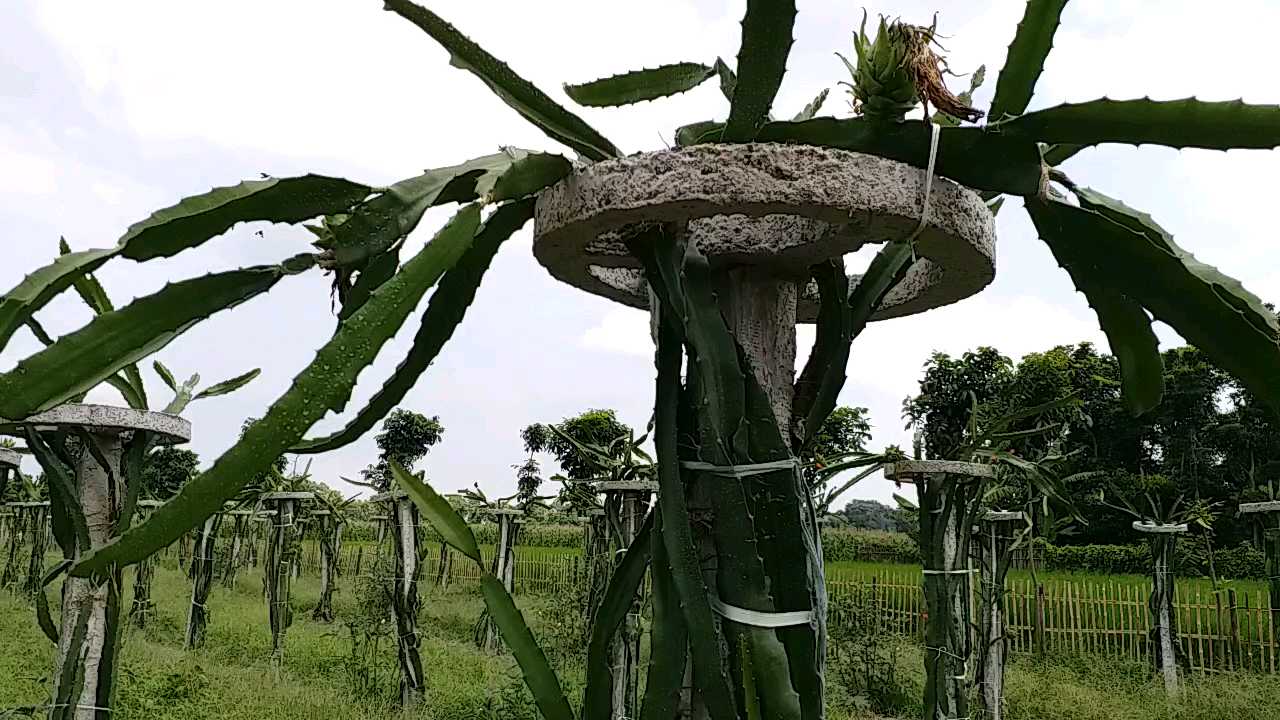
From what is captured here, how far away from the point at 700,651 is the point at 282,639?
5.19 m

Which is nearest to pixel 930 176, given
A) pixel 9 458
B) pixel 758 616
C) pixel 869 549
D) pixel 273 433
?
pixel 758 616

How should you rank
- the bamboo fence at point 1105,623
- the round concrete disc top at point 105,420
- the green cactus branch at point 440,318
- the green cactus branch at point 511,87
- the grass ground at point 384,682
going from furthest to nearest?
the bamboo fence at point 1105,623
the grass ground at point 384,682
the round concrete disc top at point 105,420
the green cactus branch at point 440,318
the green cactus branch at point 511,87

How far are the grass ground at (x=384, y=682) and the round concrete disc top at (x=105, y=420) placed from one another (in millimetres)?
2168

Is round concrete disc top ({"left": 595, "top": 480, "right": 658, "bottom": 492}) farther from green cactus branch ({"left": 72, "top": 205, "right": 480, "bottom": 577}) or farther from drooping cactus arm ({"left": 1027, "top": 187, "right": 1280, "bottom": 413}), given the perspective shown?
green cactus branch ({"left": 72, "top": 205, "right": 480, "bottom": 577})

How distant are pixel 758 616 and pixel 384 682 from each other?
4758 millimetres

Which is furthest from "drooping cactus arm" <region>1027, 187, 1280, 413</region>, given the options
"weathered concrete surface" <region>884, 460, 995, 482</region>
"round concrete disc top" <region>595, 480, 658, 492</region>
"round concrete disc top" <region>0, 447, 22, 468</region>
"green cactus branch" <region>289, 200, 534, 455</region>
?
"round concrete disc top" <region>0, 447, 22, 468</region>

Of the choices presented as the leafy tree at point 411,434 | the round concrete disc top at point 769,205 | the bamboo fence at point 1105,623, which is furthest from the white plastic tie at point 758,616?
the leafy tree at point 411,434

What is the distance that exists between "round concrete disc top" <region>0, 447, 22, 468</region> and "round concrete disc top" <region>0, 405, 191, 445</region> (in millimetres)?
908

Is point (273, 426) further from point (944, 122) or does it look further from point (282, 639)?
point (282, 639)

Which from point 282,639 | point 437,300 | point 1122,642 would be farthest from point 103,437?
point 1122,642

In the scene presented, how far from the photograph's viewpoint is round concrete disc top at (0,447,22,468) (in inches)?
112

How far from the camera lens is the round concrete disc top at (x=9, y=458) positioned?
2.85 meters

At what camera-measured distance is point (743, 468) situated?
0.98 metres

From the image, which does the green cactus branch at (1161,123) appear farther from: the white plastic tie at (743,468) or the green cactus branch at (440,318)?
the green cactus branch at (440,318)
